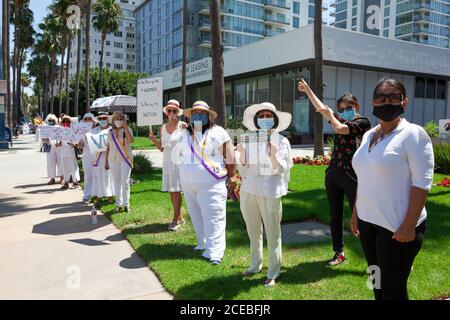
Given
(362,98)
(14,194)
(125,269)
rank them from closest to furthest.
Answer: (125,269) → (14,194) → (362,98)

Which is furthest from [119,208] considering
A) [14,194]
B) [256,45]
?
[256,45]

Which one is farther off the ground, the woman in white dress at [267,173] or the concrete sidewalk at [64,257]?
the woman in white dress at [267,173]

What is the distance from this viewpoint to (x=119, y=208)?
314 inches

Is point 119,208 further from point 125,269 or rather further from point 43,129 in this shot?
point 43,129

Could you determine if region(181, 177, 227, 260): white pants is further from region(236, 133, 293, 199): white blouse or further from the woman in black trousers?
the woman in black trousers

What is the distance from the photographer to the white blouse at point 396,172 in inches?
110

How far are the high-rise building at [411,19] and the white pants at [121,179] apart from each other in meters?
86.2

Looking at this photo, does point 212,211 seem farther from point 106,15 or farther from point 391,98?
point 106,15

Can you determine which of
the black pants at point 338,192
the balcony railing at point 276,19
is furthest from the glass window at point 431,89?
the balcony railing at point 276,19

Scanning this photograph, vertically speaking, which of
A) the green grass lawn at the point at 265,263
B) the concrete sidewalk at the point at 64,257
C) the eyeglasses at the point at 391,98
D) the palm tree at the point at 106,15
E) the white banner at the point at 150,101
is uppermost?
the palm tree at the point at 106,15

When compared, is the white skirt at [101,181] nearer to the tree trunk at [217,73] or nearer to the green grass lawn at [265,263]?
the green grass lawn at [265,263]

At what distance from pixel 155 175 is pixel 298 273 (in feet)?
27.3

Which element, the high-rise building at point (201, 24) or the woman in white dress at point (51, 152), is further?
the high-rise building at point (201, 24)

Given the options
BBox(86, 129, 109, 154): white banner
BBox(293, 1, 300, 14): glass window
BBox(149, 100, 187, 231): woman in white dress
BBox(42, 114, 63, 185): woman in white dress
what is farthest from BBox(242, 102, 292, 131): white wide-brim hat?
BBox(293, 1, 300, 14): glass window
